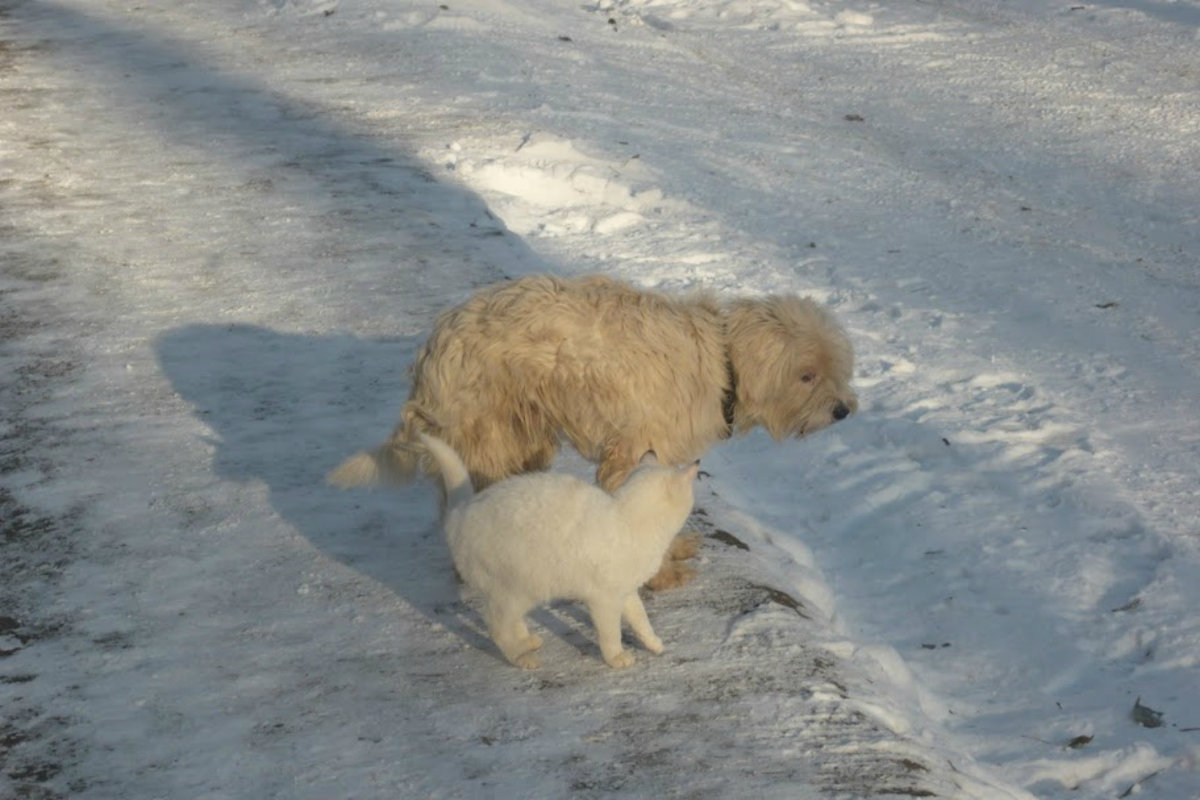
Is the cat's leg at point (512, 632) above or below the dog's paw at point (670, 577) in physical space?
above

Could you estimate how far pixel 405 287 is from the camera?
8.95 metres

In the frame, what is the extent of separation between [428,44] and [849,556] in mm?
9546

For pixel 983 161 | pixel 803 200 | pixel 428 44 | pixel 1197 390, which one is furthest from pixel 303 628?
pixel 428 44

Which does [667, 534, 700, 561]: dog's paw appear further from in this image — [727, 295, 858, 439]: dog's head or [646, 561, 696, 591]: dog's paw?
[727, 295, 858, 439]: dog's head

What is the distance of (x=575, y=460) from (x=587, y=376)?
1.43 meters

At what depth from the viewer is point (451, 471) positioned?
17.3 feet

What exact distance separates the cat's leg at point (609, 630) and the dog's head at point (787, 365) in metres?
1.38

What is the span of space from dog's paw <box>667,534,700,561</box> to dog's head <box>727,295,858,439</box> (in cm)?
54

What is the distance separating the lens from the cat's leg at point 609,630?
4.93 m

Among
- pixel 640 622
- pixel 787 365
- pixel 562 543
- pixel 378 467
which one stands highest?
pixel 787 365

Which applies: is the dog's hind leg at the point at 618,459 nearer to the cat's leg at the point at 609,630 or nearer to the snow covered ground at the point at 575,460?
the snow covered ground at the point at 575,460

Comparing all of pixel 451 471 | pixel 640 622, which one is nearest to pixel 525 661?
pixel 640 622

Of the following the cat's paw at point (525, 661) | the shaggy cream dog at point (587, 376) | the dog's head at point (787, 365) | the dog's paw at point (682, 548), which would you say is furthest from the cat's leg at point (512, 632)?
the dog's head at point (787, 365)

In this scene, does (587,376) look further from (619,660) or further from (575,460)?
(575,460)
